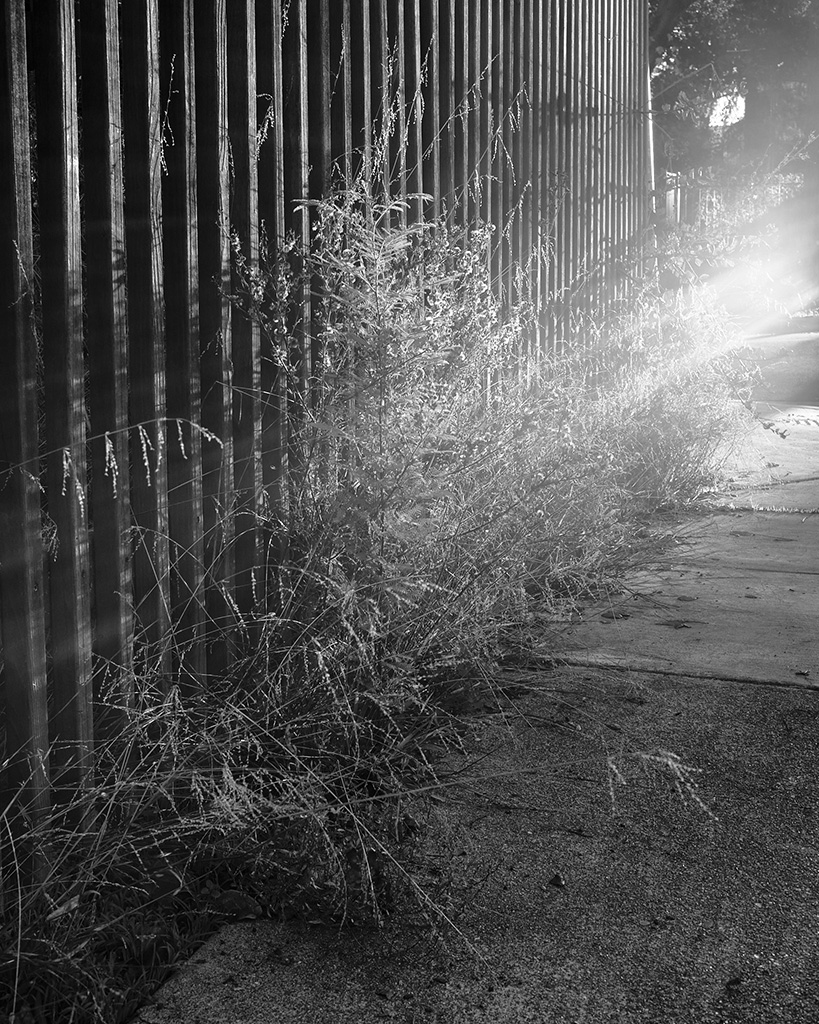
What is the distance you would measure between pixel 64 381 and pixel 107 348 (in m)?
0.17

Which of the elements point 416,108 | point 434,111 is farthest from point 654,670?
point 434,111

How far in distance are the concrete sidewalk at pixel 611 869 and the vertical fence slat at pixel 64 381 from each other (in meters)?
0.50

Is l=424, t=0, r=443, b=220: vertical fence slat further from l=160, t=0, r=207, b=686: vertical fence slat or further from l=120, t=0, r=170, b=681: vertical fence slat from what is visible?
l=120, t=0, r=170, b=681: vertical fence slat

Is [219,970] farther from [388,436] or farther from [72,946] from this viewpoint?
[388,436]

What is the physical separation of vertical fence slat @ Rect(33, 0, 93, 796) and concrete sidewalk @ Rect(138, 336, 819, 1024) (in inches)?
19.7

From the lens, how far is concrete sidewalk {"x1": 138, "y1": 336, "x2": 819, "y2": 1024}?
1.80 meters

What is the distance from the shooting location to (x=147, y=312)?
93.6 inches

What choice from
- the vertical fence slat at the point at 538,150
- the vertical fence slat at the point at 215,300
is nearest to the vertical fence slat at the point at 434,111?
the vertical fence slat at the point at 538,150

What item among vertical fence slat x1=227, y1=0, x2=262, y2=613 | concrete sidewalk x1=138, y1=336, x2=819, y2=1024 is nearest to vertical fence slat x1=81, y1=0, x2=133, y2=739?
vertical fence slat x1=227, y1=0, x2=262, y2=613

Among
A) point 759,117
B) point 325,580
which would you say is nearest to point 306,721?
point 325,580

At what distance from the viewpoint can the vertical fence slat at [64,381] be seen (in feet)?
6.70

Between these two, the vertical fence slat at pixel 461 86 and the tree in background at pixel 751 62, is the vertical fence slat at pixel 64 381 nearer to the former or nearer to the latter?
the vertical fence slat at pixel 461 86

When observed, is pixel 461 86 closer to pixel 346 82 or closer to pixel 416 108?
pixel 416 108

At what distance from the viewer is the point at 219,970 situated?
1.87 metres
